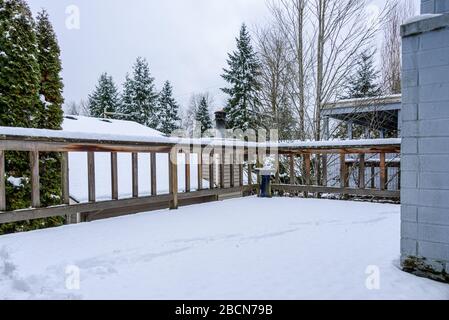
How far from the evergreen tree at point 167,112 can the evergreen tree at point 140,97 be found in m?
0.86

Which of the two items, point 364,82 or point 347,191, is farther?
point 364,82

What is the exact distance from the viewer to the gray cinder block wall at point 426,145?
2191 millimetres

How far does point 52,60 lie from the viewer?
8055 millimetres

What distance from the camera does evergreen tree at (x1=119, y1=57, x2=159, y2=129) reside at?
81.1ft

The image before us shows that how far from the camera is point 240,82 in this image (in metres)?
19.4

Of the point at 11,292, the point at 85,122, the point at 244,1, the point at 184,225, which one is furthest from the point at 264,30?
the point at 11,292

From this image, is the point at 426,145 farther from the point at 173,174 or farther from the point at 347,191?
the point at 347,191

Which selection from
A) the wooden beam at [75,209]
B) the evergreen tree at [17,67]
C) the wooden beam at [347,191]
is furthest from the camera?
the evergreen tree at [17,67]

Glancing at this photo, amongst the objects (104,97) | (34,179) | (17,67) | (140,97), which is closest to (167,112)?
(140,97)

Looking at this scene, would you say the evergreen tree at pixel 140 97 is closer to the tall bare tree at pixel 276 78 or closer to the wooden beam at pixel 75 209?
the tall bare tree at pixel 276 78

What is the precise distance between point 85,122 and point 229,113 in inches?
374

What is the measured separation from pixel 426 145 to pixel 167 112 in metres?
25.3

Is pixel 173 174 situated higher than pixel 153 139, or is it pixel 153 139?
pixel 153 139

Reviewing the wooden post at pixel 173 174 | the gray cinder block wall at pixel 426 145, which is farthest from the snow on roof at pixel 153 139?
the gray cinder block wall at pixel 426 145
